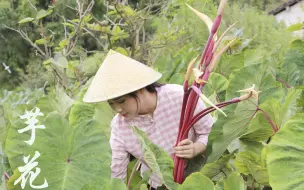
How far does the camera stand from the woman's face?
94 centimetres

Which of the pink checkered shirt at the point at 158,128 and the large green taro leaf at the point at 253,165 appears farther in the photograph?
the pink checkered shirt at the point at 158,128

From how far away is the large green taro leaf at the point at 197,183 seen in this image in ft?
2.04

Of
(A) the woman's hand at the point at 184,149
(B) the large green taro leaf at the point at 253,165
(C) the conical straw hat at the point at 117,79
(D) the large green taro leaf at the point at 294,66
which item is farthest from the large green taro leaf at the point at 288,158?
(D) the large green taro leaf at the point at 294,66

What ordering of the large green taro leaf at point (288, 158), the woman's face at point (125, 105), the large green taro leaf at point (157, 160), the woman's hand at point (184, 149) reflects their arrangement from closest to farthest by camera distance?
the large green taro leaf at point (288, 158) → the large green taro leaf at point (157, 160) → the woman's hand at point (184, 149) → the woman's face at point (125, 105)

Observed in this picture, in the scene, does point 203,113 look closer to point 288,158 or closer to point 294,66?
point 288,158

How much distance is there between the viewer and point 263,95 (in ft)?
2.85

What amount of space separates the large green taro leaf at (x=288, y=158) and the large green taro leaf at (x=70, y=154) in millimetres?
251

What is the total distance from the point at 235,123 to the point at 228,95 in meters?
0.12

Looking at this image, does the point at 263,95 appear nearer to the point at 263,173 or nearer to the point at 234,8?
the point at 263,173

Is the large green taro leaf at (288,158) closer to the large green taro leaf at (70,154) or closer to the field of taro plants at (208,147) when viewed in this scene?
the field of taro plants at (208,147)

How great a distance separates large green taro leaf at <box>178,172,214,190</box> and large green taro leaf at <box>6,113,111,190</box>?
0.13 m

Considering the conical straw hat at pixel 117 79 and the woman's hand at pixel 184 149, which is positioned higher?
the conical straw hat at pixel 117 79

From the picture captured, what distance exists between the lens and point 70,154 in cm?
71

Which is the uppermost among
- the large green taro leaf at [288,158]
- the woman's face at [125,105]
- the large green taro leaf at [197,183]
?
the large green taro leaf at [288,158]
